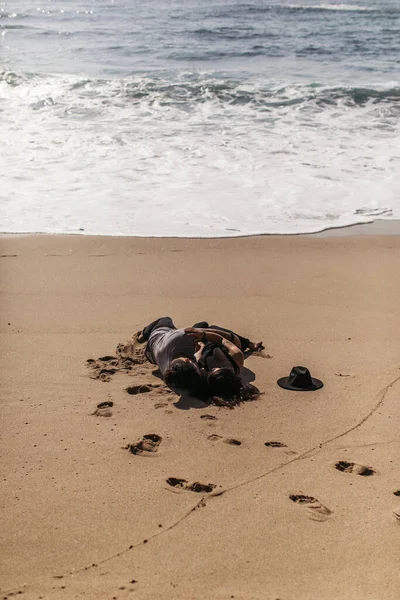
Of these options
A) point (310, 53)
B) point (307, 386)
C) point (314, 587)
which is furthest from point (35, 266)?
point (310, 53)

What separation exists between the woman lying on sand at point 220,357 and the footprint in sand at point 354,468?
0.89 m

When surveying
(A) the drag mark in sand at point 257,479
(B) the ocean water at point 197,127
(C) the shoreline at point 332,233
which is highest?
(B) the ocean water at point 197,127

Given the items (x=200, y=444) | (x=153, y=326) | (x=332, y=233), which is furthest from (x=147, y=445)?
(x=332, y=233)

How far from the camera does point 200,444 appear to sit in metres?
3.79

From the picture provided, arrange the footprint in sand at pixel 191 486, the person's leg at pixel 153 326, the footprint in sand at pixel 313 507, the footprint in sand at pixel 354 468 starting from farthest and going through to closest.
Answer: the person's leg at pixel 153 326 → the footprint in sand at pixel 354 468 → the footprint in sand at pixel 191 486 → the footprint in sand at pixel 313 507

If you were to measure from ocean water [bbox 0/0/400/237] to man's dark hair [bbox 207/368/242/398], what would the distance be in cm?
322

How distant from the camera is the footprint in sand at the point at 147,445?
147 inches

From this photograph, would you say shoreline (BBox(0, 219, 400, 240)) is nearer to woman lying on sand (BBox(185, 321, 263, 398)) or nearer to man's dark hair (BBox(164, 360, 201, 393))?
woman lying on sand (BBox(185, 321, 263, 398))

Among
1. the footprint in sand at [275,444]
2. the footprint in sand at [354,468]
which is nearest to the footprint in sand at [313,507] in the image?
the footprint in sand at [354,468]

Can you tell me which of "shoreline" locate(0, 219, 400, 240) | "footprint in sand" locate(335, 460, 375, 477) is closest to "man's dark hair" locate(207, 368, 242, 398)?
"footprint in sand" locate(335, 460, 375, 477)

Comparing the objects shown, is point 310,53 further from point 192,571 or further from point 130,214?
point 192,571

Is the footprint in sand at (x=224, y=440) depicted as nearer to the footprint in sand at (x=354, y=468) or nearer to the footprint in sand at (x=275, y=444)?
the footprint in sand at (x=275, y=444)

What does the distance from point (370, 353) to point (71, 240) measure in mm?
3373

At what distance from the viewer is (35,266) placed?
6461 millimetres
